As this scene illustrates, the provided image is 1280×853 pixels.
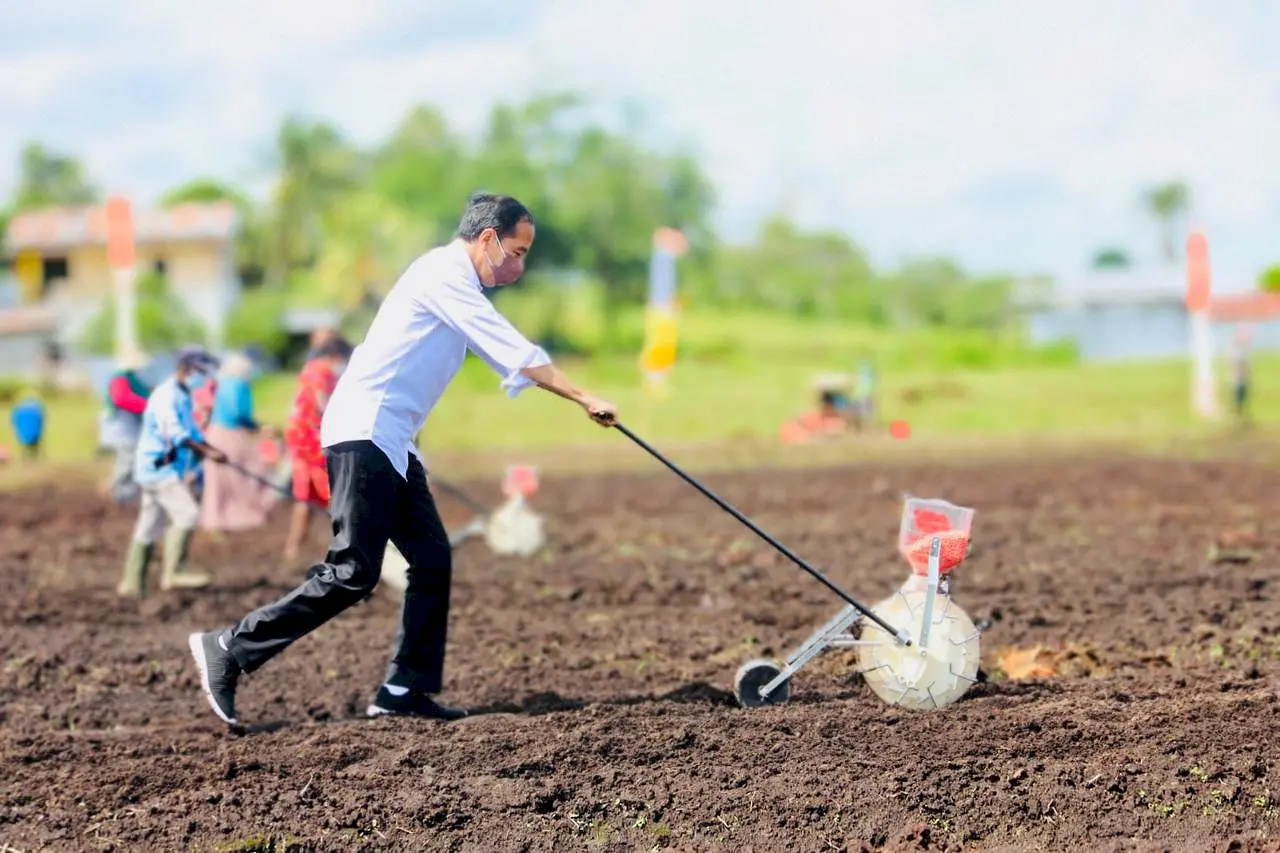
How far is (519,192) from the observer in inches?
1933

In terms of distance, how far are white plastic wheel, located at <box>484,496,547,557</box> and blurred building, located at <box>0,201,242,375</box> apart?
3593 centimetres

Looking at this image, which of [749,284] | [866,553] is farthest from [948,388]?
[749,284]

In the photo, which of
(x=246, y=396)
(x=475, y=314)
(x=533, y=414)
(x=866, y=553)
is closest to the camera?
(x=475, y=314)

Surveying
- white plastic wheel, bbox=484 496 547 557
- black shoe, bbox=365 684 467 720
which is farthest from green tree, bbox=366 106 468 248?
black shoe, bbox=365 684 467 720

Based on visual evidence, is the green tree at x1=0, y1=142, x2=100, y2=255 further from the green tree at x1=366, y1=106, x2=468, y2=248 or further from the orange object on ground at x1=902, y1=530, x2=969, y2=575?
the orange object on ground at x1=902, y1=530, x2=969, y2=575

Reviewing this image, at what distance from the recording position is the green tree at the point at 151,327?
41.6 metres

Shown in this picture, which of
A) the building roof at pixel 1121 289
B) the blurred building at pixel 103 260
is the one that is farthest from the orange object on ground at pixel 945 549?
the building roof at pixel 1121 289

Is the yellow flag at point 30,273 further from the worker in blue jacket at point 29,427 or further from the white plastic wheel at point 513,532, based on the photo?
the white plastic wheel at point 513,532

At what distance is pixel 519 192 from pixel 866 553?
3862 centimetres

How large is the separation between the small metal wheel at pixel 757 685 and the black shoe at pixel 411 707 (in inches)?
49.3

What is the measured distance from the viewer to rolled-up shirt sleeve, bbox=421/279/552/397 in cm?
579

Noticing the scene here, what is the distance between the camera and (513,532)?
40.3 feet

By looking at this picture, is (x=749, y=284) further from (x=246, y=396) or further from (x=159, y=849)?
(x=159, y=849)

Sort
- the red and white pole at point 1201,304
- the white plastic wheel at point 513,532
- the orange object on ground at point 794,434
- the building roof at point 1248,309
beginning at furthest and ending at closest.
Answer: the building roof at point 1248,309, the red and white pole at point 1201,304, the orange object on ground at point 794,434, the white plastic wheel at point 513,532
